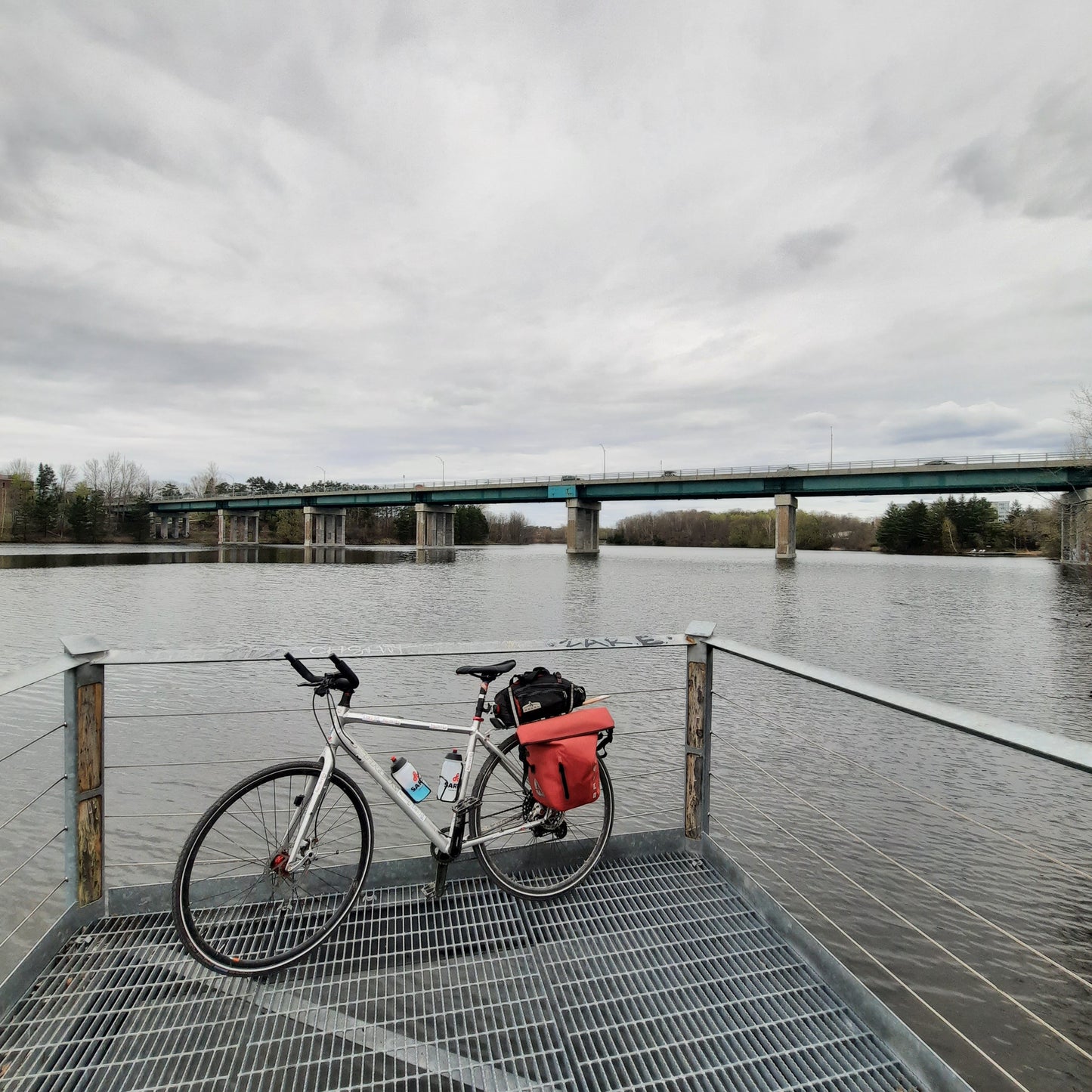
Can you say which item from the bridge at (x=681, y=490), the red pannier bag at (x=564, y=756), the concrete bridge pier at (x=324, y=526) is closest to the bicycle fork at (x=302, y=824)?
the red pannier bag at (x=564, y=756)

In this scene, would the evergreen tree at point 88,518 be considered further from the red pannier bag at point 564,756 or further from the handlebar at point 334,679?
the red pannier bag at point 564,756

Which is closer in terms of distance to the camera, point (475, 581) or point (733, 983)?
point (733, 983)

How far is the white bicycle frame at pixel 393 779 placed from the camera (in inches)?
114

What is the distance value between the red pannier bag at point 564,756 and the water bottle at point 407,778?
525 millimetres

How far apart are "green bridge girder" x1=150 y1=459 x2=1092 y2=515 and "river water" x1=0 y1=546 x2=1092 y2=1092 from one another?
1961 centimetres

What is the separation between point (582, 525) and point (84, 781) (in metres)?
66.2

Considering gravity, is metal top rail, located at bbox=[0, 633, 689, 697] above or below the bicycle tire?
above

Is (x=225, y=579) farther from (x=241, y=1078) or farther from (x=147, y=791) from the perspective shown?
(x=241, y=1078)

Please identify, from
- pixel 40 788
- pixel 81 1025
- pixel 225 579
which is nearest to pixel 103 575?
pixel 225 579

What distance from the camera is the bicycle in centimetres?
275

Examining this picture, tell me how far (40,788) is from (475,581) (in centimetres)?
3032

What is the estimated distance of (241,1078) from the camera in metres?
2.18

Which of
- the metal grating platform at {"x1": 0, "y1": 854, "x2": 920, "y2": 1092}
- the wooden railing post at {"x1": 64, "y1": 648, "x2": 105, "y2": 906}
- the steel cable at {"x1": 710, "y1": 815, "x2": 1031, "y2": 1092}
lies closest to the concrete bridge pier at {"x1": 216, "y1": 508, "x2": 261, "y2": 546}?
the steel cable at {"x1": 710, "y1": 815, "x2": 1031, "y2": 1092}

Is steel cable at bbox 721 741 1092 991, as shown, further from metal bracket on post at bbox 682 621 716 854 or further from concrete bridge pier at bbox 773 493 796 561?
concrete bridge pier at bbox 773 493 796 561
